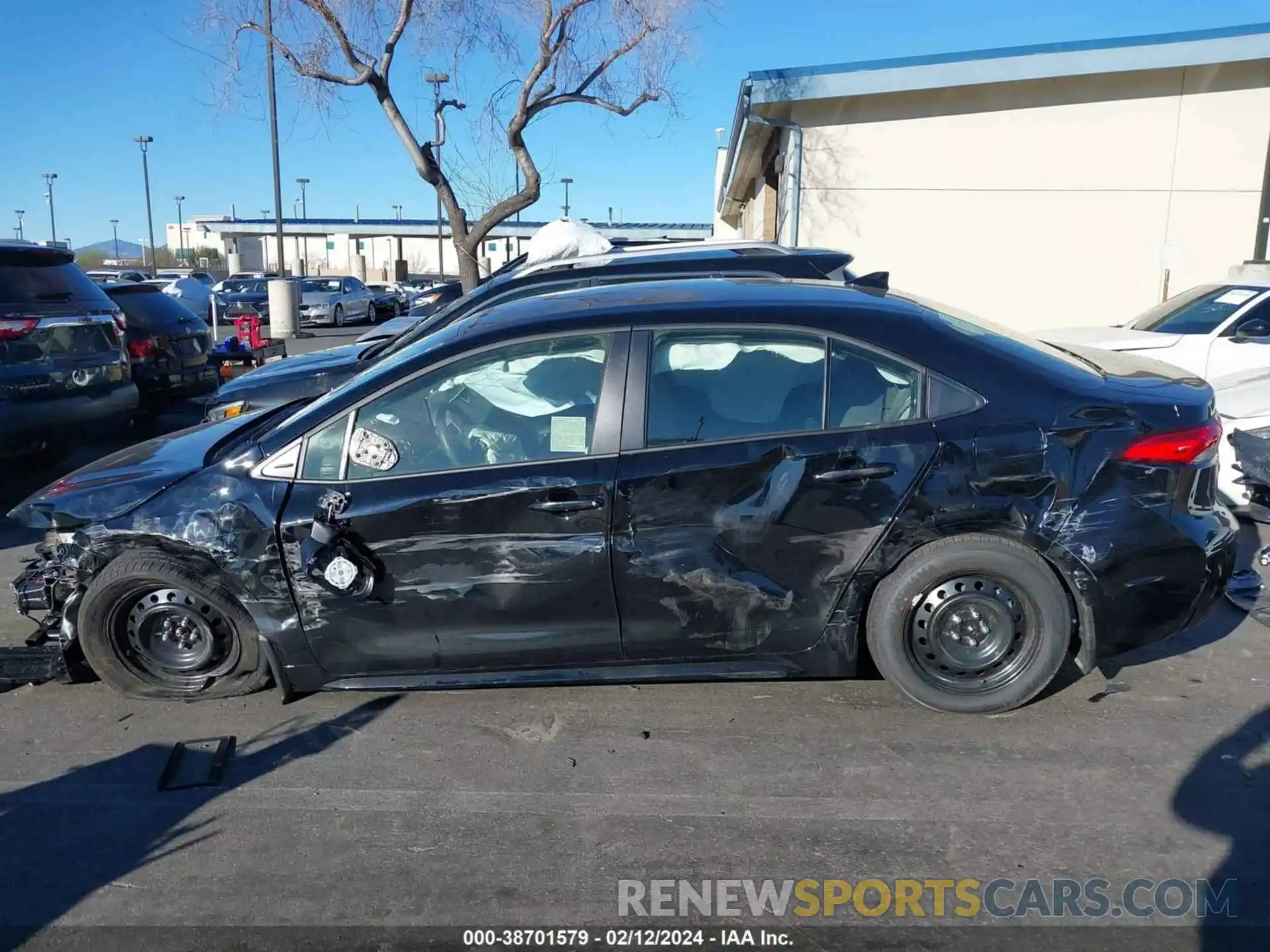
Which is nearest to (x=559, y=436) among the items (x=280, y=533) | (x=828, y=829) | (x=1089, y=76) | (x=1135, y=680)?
(x=280, y=533)

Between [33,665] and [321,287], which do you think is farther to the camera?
[321,287]

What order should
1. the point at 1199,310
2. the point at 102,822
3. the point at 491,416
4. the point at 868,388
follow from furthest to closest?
the point at 1199,310, the point at 491,416, the point at 868,388, the point at 102,822

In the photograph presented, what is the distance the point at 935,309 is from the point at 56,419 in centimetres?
622

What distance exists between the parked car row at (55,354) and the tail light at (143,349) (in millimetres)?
1768

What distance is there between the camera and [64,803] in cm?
358

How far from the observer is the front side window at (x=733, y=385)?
12.8ft

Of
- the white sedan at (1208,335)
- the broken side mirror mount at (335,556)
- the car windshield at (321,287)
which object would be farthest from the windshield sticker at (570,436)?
the car windshield at (321,287)

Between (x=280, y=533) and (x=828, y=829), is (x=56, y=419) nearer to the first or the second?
(x=280, y=533)

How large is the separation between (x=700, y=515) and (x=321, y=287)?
29.3 metres

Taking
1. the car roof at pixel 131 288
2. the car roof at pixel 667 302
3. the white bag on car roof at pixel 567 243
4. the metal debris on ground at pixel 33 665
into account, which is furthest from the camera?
the car roof at pixel 131 288

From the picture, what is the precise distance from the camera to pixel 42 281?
7605 mm

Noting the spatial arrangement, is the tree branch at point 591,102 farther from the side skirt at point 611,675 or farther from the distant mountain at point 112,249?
the distant mountain at point 112,249

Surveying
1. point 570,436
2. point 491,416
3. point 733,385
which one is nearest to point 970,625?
point 733,385

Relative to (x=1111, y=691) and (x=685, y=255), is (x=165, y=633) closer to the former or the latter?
(x=1111, y=691)
